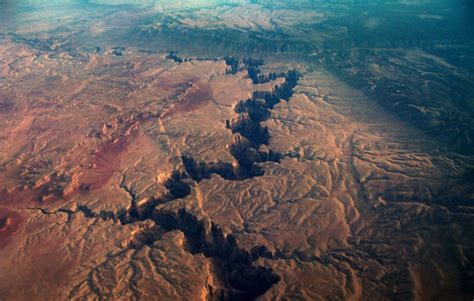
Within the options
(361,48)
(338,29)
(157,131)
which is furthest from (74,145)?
(338,29)

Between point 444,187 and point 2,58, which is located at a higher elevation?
point 444,187

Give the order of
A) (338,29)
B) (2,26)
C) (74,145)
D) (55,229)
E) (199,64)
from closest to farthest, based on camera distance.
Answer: (55,229) < (74,145) < (199,64) < (338,29) < (2,26)

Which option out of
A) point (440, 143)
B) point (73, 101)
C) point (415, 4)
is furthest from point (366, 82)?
point (415, 4)

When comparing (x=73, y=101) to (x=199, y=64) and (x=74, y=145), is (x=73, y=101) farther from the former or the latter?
(x=199, y=64)

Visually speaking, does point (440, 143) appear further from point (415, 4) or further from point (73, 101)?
point (415, 4)

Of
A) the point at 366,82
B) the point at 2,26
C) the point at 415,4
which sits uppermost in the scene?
the point at 415,4

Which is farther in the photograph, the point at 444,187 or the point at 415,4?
→ the point at 415,4

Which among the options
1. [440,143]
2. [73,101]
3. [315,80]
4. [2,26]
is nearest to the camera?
[440,143]
